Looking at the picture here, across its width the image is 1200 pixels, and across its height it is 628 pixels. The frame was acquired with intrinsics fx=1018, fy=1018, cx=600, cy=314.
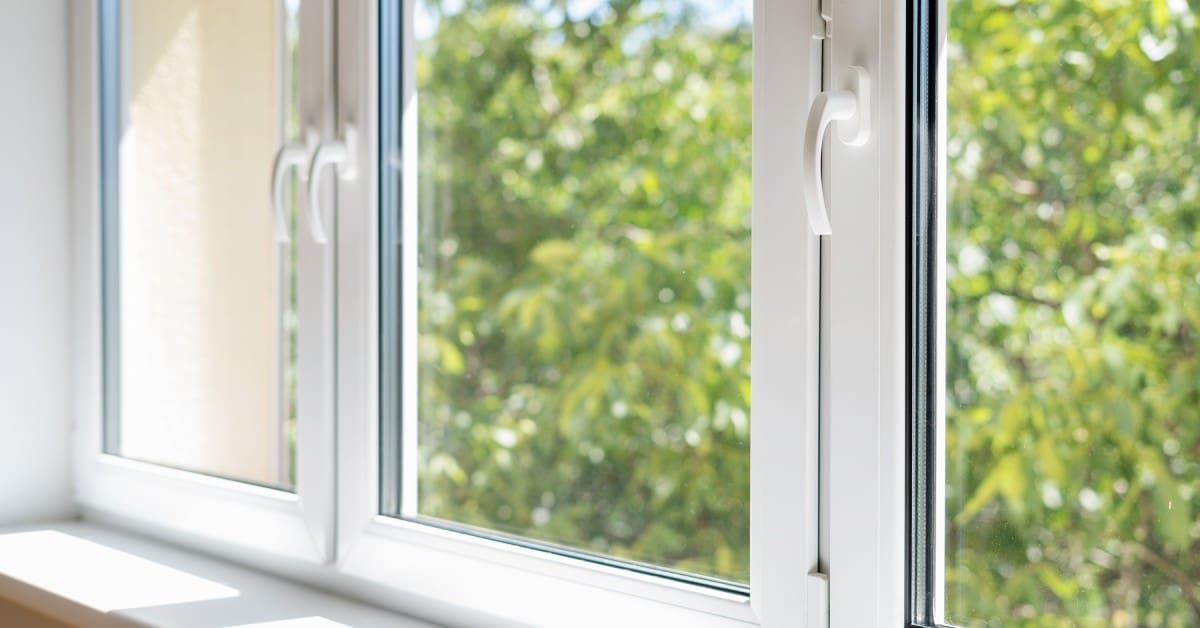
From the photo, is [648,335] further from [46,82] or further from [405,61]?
[46,82]

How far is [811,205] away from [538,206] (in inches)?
43.6

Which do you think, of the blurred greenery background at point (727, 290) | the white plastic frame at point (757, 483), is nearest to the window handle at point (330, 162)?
the white plastic frame at point (757, 483)

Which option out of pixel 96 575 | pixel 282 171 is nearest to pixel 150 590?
pixel 96 575

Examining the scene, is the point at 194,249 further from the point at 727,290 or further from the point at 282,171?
the point at 727,290

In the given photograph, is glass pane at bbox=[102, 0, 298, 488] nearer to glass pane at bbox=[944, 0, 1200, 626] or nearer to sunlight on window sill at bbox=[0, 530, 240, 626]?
sunlight on window sill at bbox=[0, 530, 240, 626]

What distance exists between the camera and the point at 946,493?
0.74 metres

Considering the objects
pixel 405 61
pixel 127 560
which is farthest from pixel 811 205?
pixel 127 560

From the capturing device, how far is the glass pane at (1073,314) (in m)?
0.68

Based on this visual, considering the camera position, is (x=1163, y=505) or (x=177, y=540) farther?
(x=177, y=540)

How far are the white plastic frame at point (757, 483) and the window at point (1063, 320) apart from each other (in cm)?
9

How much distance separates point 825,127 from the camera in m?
0.72

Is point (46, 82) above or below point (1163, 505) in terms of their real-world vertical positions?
above

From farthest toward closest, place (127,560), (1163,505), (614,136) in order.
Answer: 1. (614,136)
2. (127,560)
3. (1163,505)

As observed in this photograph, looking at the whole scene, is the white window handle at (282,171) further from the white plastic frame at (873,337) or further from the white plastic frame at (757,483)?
the white plastic frame at (873,337)
